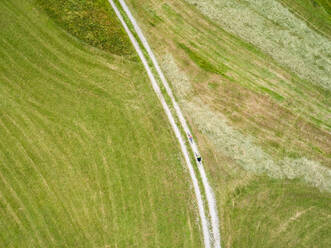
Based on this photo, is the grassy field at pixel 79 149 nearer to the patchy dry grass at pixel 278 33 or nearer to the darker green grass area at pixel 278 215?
the darker green grass area at pixel 278 215

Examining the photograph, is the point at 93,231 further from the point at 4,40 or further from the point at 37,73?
the point at 4,40

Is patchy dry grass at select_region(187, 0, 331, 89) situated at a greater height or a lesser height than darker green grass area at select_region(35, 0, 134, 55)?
lesser

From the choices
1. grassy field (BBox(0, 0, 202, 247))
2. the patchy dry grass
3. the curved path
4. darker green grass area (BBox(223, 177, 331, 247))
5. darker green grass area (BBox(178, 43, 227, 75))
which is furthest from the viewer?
the patchy dry grass

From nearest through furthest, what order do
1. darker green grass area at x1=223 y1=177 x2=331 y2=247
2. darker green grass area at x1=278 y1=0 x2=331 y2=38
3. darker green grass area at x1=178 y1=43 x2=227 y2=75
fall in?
darker green grass area at x1=223 y1=177 x2=331 y2=247, darker green grass area at x1=178 y1=43 x2=227 y2=75, darker green grass area at x1=278 y1=0 x2=331 y2=38

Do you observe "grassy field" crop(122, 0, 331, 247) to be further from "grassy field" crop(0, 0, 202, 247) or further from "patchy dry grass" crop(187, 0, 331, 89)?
"grassy field" crop(0, 0, 202, 247)

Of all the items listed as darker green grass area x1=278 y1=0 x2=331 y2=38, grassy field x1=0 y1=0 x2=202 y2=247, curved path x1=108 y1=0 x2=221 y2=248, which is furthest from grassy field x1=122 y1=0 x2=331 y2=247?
grassy field x1=0 y1=0 x2=202 y2=247

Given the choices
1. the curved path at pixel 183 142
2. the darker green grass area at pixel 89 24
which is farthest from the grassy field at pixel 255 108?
the darker green grass area at pixel 89 24
